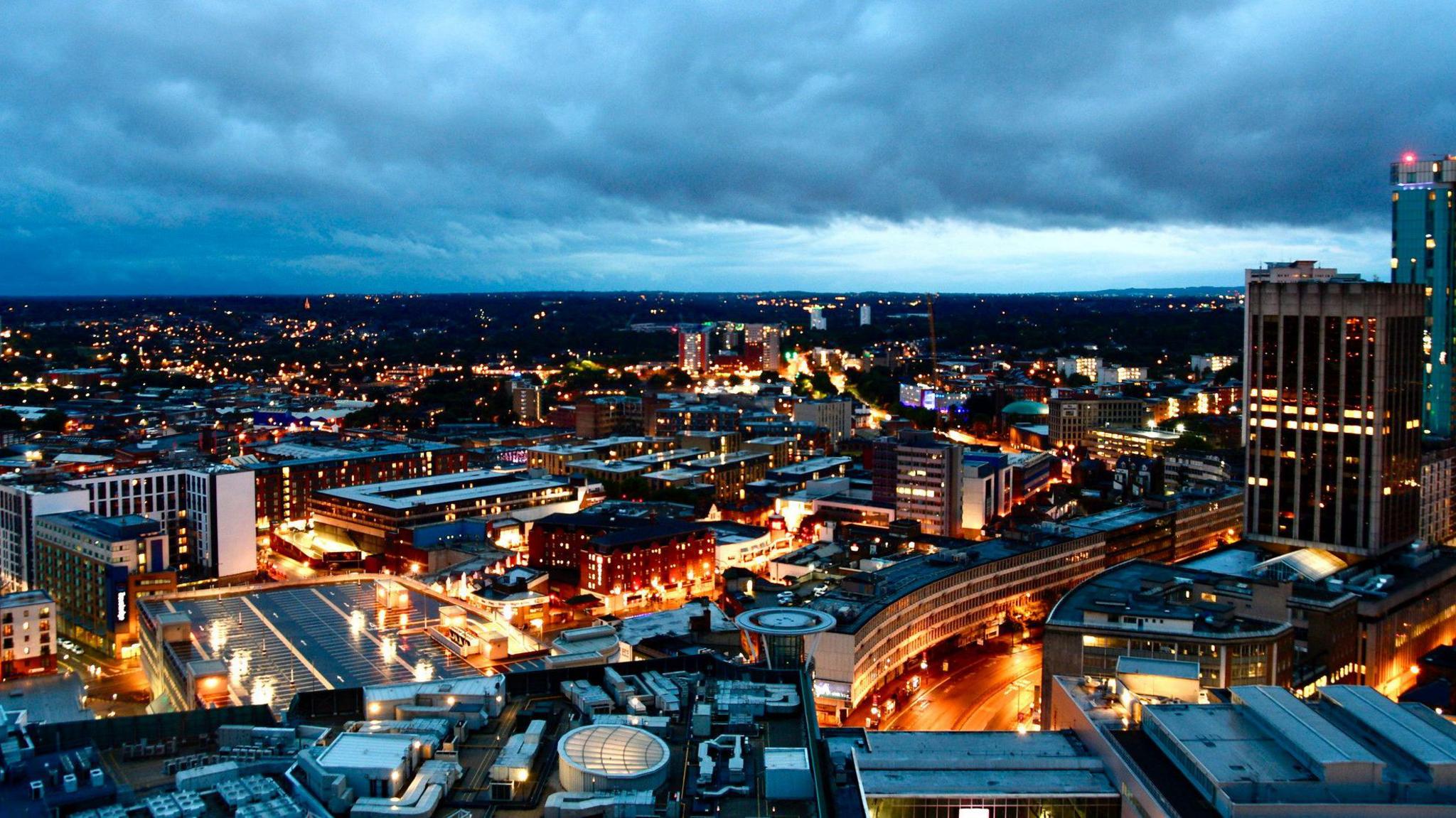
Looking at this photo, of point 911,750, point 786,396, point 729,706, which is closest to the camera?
point 729,706

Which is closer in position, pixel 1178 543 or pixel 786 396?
pixel 1178 543

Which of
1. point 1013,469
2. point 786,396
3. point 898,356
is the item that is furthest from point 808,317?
point 1013,469

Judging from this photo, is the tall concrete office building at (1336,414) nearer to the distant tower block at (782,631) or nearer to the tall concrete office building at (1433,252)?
the tall concrete office building at (1433,252)

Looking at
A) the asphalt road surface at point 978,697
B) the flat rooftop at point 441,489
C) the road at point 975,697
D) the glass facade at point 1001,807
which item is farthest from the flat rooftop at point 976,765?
the flat rooftop at point 441,489

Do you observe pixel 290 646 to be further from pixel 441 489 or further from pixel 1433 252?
pixel 1433 252

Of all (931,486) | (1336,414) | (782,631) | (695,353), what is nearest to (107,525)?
(782,631)

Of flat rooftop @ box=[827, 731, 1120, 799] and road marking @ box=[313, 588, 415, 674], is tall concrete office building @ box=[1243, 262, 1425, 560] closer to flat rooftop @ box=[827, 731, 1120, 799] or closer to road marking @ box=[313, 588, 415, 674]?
flat rooftop @ box=[827, 731, 1120, 799]

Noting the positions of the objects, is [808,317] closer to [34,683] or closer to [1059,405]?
A: [1059,405]
